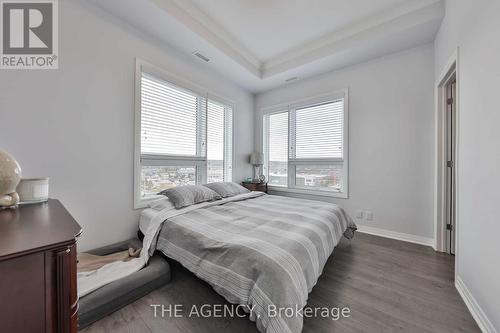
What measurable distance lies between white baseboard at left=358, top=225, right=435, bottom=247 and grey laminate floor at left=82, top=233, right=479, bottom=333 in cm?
41

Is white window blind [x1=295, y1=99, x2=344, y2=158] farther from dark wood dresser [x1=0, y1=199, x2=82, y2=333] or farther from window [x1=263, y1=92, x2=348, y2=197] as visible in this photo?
dark wood dresser [x1=0, y1=199, x2=82, y2=333]

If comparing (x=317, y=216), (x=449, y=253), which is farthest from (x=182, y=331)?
(x=449, y=253)

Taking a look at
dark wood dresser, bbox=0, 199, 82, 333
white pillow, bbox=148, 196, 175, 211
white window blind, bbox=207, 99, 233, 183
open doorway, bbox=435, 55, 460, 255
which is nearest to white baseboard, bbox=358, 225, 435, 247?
open doorway, bbox=435, 55, 460, 255

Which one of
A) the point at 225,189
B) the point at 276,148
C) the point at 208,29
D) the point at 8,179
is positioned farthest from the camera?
the point at 276,148

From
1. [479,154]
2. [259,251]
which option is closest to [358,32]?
[479,154]

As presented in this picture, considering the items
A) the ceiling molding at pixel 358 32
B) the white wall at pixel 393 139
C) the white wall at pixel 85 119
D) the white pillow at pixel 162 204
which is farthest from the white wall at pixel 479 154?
the white wall at pixel 85 119

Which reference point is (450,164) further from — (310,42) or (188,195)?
(188,195)

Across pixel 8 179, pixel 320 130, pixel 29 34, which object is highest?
pixel 29 34

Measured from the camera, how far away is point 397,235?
296cm

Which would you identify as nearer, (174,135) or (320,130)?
(174,135)

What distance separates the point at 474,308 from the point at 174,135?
3697 millimetres

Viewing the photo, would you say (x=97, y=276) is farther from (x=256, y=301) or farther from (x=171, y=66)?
(x=171, y=66)

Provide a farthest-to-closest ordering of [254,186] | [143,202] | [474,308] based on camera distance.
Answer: [254,186] → [143,202] → [474,308]

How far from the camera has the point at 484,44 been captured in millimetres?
1422
